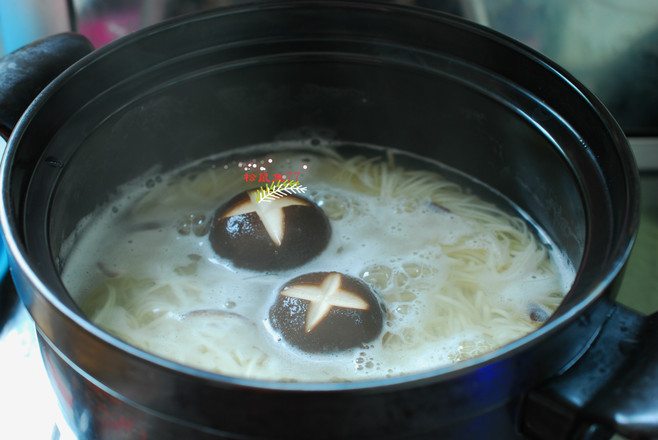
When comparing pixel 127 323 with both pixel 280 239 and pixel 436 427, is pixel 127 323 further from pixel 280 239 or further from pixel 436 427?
pixel 436 427

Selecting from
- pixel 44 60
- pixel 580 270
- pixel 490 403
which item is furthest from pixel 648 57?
pixel 44 60

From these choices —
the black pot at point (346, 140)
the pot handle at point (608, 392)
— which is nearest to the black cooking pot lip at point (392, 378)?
the black pot at point (346, 140)

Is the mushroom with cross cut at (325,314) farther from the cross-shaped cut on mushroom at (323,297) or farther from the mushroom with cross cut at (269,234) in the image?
the mushroom with cross cut at (269,234)

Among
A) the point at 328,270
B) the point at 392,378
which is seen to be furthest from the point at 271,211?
the point at 392,378

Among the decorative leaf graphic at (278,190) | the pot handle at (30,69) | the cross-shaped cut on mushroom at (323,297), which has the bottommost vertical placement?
the cross-shaped cut on mushroom at (323,297)

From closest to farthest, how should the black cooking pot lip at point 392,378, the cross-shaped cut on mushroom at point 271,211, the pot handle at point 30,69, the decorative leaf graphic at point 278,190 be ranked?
the black cooking pot lip at point 392,378
the pot handle at point 30,69
the cross-shaped cut on mushroom at point 271,211
the decorative leaf graphic at point 278,190

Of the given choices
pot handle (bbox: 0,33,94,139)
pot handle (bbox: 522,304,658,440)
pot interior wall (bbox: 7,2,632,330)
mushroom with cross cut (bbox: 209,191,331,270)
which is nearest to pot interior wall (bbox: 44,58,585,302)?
pot interior wall (bbox: 7,2,632,330)
